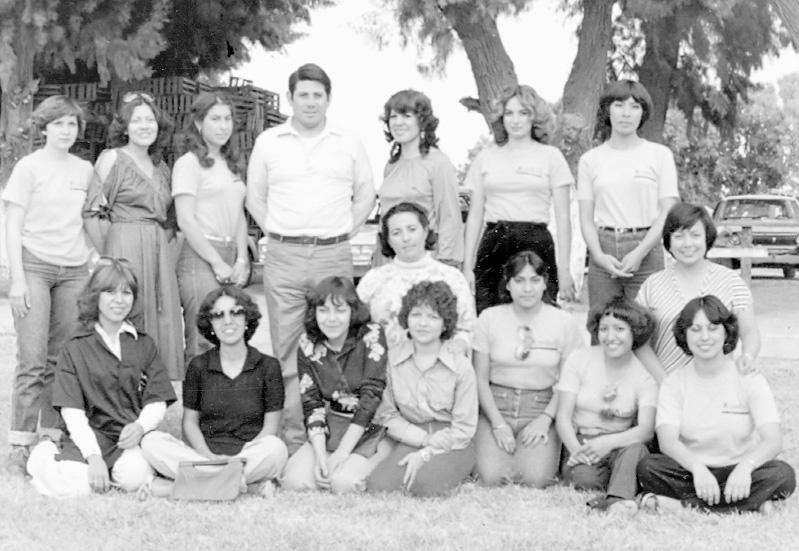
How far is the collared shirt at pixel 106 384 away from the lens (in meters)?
4.40

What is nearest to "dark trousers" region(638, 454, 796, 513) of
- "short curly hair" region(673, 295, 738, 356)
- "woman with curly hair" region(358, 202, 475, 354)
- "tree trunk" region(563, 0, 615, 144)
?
"short curly hair" region(673, 295, 738, 356)

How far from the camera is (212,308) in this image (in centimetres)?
456

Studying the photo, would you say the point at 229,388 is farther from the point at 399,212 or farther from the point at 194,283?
the point at 399,212

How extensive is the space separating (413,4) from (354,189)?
659 centimetres

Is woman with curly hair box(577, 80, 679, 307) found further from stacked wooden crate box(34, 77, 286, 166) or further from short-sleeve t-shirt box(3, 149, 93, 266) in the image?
stacked wooden crate box(34, 77, 286, 166)

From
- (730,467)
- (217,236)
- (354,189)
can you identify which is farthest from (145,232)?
(730,467)

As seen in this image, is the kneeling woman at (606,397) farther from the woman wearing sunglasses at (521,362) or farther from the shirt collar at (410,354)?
the shirt collar at (410,354)

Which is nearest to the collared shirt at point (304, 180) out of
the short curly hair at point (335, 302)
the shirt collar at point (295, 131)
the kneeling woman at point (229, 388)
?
the shirt collar at point (295, 131)

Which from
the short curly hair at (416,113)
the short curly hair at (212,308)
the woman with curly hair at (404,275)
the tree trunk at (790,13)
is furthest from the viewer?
the tree trunk at (790,13)

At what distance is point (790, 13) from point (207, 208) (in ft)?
24.9

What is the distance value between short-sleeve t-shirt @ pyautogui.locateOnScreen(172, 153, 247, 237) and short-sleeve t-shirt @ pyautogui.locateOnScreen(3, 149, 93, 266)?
460mm

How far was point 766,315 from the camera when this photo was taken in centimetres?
1224

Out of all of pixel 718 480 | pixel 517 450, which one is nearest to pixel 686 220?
pixel 718 480

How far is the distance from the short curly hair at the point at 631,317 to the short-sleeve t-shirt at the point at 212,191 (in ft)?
5.93
